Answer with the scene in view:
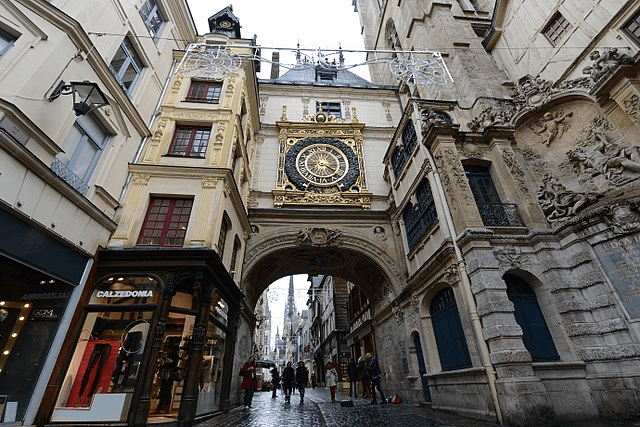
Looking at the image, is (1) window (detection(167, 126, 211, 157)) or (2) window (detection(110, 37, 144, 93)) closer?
(2) window (detection(110, 37, 144, 93))

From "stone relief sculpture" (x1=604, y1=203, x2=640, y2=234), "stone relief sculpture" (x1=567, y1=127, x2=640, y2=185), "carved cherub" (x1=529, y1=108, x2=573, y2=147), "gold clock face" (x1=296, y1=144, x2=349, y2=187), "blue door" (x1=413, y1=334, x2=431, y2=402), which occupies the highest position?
"gold clock face" (x1=296, y1=144, x2=349, y2=187)

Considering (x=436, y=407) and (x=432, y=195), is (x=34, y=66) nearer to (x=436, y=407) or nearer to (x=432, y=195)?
(x=432, y=195)

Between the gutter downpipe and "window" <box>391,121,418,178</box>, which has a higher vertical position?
"window" <box>391,121,418,178</box>

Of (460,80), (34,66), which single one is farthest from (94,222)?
(460,80)

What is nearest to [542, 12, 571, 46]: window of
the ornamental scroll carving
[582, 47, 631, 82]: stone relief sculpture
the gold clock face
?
[582, 47, 631, 82]: stone relief sculpture

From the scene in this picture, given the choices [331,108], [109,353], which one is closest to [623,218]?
[109,353]

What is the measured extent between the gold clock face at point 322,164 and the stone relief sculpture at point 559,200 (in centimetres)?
904

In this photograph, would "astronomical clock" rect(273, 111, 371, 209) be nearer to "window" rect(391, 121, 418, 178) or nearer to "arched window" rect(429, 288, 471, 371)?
"window" rect(391, 121, 418, 178)

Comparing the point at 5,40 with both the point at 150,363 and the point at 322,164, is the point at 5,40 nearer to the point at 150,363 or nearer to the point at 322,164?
the point at 150,363

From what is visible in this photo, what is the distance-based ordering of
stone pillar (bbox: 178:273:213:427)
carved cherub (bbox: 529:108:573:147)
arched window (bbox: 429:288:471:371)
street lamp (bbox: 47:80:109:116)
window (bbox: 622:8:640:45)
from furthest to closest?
carved cherub (bbox: 529:108:573:147), arched window (bbox: 429:288:471:371), window (bbox: 622:8:640:45), stone pillar (bbox: 178:273:213:427), street lamp (bbox: 47:80:109:116)

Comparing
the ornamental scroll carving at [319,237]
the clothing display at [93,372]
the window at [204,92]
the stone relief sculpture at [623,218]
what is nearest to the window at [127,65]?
the window at [204,92]

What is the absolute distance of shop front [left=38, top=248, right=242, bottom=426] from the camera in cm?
683

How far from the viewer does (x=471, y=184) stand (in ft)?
32.6

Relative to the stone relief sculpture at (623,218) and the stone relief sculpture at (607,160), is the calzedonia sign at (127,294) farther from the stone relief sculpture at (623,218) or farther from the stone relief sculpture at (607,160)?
the stone relief sculpture at (607,160)
